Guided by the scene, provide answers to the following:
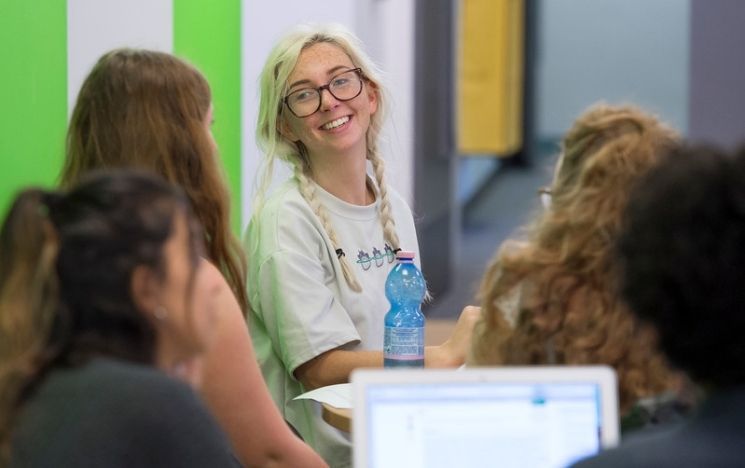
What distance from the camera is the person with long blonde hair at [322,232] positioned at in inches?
110

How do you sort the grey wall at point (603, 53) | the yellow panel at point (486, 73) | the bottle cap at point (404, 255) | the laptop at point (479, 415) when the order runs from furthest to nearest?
the grey wall at point (603, 53) < the yellow panel at point (486, 73) < the bottle cap at point (404, 255) < the laptop at point (479, 415)

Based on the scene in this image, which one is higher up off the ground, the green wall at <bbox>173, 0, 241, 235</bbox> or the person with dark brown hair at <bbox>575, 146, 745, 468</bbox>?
the green wall at <bbox>173, 0, 241, 235</bbox>

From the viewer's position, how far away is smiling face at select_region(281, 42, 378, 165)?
118 inches

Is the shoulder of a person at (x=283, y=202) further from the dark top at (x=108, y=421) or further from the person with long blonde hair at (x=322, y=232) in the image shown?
the dark top at (x=108, y=421)

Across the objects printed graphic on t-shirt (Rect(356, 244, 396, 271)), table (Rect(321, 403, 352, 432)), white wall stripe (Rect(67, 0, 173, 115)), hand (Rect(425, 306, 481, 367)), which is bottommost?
table (Rect(321, 403, 352, 432))

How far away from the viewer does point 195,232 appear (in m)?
1.55

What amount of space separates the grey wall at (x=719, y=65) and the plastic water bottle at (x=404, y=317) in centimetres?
217

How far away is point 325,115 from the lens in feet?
9.79

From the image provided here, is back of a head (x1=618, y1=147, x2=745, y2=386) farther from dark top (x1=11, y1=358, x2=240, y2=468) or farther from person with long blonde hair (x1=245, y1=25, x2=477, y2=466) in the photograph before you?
person with long blonde hair (x1=245, y1=25, x2=477, y2=466)

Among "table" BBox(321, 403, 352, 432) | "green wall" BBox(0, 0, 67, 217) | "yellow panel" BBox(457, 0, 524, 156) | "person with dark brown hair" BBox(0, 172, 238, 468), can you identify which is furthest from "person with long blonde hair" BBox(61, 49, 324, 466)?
"yellow panel" BBox(457, 0, 524, 156)

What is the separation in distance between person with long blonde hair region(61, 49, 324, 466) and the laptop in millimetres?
646

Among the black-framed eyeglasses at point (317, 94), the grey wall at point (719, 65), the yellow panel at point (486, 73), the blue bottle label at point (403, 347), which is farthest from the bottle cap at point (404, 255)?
the yellow panel at point (486, 73)

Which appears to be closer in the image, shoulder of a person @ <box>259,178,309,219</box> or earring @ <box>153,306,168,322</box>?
earring @ <box>153,306,168,322</box>

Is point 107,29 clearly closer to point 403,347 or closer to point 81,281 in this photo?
point 403,347
